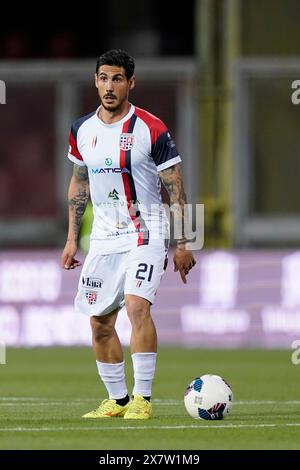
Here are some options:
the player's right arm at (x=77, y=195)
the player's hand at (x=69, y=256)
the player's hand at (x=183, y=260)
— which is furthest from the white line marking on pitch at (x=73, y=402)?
the player's hand at (x=183, y=260)

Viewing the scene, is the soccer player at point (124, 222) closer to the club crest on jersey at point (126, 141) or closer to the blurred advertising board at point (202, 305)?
the club crest on jersey at point (126, 141)

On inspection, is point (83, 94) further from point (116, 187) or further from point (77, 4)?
point (116, 187)

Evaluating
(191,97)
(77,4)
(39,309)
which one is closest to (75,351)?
(39,309)

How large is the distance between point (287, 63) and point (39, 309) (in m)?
7.90

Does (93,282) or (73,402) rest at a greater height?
(93,282)

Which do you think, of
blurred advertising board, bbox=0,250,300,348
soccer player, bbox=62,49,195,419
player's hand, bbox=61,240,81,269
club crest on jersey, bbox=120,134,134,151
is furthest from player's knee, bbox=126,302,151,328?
blurred advertising board, bbox=0,250,300,348

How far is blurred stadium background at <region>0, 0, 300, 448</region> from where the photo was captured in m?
24.2

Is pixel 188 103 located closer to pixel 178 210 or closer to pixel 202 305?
pixel 202 305

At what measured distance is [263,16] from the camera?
24.5 m

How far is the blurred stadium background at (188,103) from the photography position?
24.2 m

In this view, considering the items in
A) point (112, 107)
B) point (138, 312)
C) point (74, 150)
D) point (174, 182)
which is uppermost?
point (112, 107)

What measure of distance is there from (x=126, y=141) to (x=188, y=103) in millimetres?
14915

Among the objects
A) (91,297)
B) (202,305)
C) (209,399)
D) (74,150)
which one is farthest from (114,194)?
(202,305)

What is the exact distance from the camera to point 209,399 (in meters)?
9.33
